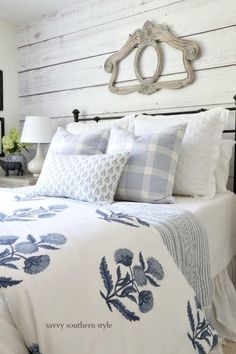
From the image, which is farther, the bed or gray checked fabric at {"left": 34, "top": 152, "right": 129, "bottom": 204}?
gray checked fabric at {"left": 34, "top": 152, "right": 129, "bottom": 204}

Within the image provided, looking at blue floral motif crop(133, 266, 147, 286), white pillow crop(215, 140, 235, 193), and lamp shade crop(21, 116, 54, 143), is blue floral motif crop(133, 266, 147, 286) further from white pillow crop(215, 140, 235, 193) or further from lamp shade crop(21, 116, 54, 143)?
lamp shade crop(21, 116, 54, 143)

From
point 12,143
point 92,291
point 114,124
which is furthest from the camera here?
point 12,143

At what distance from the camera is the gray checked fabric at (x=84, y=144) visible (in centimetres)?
191

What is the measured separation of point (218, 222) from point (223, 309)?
43 centimetres

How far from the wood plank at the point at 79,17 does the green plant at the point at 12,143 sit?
101 cm

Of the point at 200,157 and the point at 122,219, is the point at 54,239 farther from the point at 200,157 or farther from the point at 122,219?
the point at 200,157

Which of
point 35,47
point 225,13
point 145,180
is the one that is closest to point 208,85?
point 225,13

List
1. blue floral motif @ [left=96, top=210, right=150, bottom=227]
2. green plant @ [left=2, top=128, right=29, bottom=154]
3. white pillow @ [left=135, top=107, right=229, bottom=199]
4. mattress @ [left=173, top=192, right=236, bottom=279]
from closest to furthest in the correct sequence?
blue floral motif @ [left=96, top=210, right=150, bottom=227]
mattress @ [left=173, top=192, right=236, bottom=279]
white pillow @ [left=135, top=107, right=229, bottom=199]
green plant @ [left=2, top=128, right=29, bottom=154]

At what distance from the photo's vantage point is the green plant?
9.95 feet

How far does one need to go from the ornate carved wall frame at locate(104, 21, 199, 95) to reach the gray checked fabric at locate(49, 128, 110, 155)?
2.39 ft

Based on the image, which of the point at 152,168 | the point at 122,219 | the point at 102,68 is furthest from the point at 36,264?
the point at 102,68

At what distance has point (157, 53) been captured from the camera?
96.7 inches

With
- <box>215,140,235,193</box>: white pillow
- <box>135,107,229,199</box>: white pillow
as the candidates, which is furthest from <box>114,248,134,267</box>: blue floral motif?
<box>215,140,235,193</box>: white pillow

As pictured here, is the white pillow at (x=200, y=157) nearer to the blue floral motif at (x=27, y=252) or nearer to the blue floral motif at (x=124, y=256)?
the blue floral motif at (x=124, y=256)
